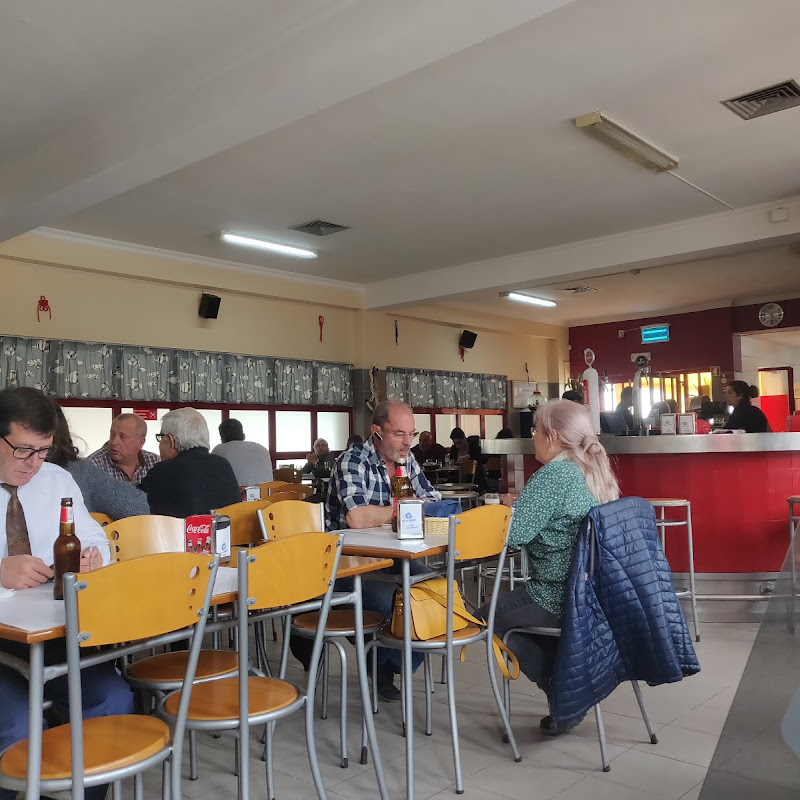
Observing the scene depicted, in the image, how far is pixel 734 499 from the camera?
5.18 metres

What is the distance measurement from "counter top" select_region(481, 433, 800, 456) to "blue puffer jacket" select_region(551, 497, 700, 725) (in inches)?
98.2

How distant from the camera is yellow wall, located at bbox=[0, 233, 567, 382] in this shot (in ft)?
23.8

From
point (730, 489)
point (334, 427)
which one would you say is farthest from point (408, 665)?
point (334, 427)

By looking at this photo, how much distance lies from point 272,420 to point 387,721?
245 inches

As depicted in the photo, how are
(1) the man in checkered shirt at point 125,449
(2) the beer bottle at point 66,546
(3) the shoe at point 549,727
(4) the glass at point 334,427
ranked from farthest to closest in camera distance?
(4) the glass at point 334,427, (1) the man in checkered shirt at point 125,449, (3) the shoe at point 549,727, (2) the beer bottle at point 66,546

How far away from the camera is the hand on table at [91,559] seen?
7.59 ft

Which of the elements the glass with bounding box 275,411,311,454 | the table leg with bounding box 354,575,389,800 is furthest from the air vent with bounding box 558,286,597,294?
the table leg with bounding box 354,575,389,800

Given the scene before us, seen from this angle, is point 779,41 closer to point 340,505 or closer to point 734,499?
point 734,499

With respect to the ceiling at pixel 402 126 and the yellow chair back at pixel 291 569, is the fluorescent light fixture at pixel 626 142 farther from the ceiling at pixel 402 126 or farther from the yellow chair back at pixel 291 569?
the yellow chair back at pixel 291 569

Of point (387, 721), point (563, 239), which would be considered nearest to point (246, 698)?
point (387, 721)

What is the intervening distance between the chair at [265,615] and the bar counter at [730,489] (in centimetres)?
347

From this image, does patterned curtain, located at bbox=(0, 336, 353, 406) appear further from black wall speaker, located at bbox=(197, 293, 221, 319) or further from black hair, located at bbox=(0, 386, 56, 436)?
black hair, located at bbox=(0, 386, 56, 436)

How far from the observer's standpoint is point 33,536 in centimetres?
244

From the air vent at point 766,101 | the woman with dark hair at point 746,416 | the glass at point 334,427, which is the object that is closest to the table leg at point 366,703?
the air vent at point 766,101
